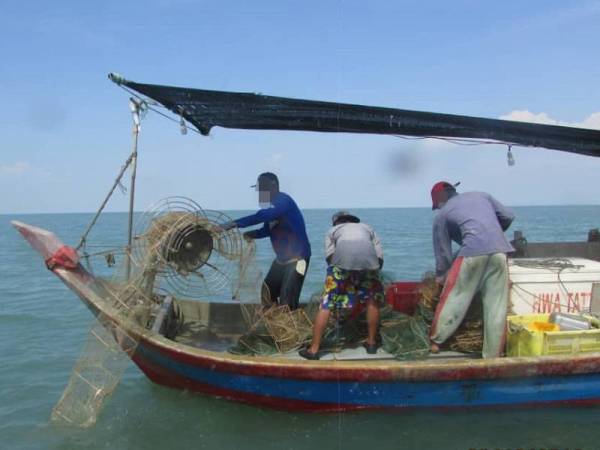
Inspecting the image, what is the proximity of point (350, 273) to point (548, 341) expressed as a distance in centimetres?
195

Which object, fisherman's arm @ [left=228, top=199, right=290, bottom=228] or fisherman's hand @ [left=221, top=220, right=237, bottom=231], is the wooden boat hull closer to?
fisherman's hand @ [left=221, top=220, right=237, bottom=231]

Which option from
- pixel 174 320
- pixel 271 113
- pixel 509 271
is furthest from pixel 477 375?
pixel 174 320

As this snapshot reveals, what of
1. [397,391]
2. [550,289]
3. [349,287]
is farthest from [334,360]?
[550,289]

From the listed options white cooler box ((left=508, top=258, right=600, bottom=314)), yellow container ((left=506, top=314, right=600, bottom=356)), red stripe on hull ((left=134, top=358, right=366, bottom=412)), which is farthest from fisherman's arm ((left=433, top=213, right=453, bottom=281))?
red stripe on hull ((left=134, top=358, right=366, bottom=412))

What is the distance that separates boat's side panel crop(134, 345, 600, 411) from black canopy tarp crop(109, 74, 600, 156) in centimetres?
256

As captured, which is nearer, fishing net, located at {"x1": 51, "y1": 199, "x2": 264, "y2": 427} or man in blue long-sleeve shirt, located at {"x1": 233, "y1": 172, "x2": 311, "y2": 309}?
fishing net, located at {"x1": 51, "y1": 199, "x2": 264, "y2": 427}

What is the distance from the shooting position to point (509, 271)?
18.3ft

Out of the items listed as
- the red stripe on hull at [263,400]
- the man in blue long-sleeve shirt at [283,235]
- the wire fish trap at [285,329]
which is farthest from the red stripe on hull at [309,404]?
the man in blue long-sleeve shirt at [283,235]

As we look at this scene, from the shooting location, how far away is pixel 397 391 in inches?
198

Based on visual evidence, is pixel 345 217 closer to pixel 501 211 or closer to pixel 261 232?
pixel 261 232

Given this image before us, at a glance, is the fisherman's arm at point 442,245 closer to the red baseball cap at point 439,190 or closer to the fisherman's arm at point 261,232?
the red baseball cap at point 439,190

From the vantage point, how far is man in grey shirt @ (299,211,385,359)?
17.2 ft

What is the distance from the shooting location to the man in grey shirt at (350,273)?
523 cm

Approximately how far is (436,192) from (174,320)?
3.63 metres
